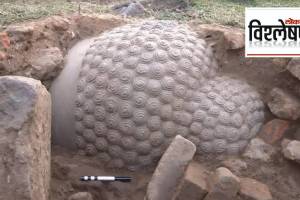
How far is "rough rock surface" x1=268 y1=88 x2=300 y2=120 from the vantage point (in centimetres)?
352

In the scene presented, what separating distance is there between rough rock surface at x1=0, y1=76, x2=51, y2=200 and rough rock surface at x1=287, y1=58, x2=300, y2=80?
6.25 ft

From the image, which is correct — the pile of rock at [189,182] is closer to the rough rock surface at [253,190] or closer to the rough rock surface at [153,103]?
the rough rock surface at [253,190]

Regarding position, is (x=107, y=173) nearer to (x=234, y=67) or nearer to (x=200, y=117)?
(x=200, y=117)

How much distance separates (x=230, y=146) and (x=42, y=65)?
5.26 feet

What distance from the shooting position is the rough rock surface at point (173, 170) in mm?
3041

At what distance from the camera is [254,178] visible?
10.9ft

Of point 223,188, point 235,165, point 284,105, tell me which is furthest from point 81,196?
point 284,105

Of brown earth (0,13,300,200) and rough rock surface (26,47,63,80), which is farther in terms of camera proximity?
rough rock surface (26,47,63,80)

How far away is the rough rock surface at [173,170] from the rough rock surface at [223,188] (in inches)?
9.1

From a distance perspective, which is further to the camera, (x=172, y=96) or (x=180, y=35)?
(x=180, y=35)

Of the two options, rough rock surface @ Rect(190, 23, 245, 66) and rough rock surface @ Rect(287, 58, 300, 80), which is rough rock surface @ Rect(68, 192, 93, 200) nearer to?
rough rock surface @ Rect(190, 23, 245, 66)

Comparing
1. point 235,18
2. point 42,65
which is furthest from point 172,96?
point 235,18

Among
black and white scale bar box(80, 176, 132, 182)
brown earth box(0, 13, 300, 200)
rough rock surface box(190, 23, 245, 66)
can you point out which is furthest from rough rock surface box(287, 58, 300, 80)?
black and white scale bar box(80, 176, 132, 182)

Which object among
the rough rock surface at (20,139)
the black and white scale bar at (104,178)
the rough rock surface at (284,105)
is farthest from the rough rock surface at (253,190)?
the rough rock surface at (20,139)
